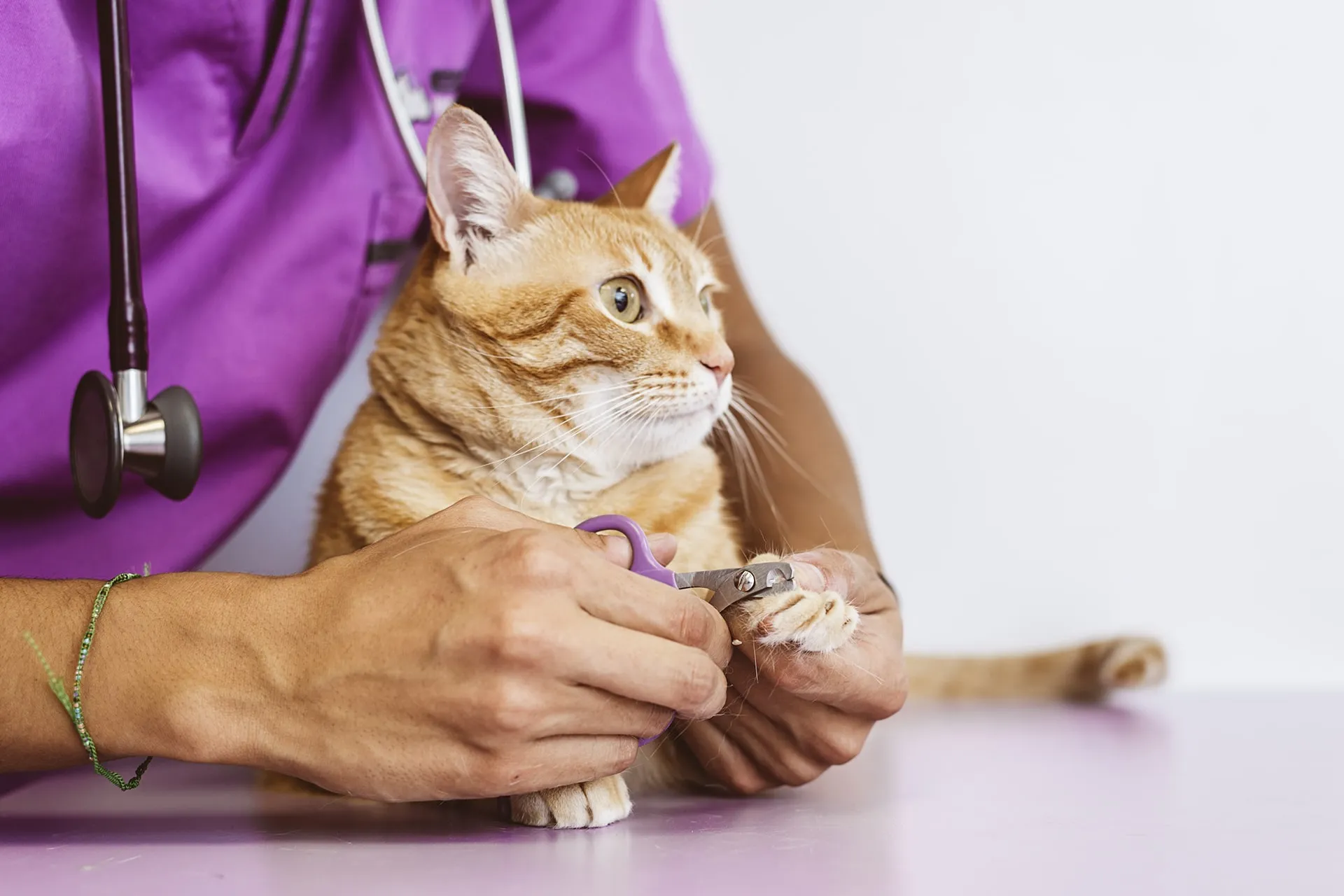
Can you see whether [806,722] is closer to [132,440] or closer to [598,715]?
[598,715]

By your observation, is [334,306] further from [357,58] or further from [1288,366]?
[1288,366]

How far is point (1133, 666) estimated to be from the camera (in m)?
1.60

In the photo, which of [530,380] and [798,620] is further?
[530,380]

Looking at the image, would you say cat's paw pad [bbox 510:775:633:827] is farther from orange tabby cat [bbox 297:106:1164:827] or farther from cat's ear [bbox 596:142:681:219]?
cat's ear [bbox 596:142:681:219]

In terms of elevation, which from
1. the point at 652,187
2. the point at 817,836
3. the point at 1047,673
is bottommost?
the point at 1047,673

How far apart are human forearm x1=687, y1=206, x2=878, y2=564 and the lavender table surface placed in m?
0.25

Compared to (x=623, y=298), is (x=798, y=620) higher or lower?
lower

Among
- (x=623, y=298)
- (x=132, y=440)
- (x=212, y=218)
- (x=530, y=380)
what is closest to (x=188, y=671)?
(x=132, y=440)

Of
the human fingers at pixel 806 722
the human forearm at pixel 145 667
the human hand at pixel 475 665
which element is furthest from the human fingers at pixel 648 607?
the human forearm at pixel 145 667

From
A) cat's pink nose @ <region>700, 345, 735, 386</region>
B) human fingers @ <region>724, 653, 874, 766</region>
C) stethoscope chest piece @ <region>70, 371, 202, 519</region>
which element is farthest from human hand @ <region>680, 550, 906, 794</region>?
stethoscope chest piece @ <region>70, 371, 202, 519</region>

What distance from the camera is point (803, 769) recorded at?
37.7 inches

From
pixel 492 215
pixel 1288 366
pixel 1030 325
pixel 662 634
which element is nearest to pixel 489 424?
pixel 492 215

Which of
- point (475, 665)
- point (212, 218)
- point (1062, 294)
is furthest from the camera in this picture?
point (1062, 294)

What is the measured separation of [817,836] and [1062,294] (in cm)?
123
